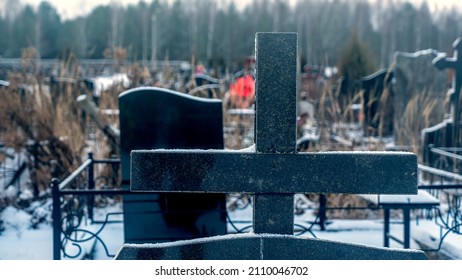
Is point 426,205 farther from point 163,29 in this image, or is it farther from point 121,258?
point 163,29

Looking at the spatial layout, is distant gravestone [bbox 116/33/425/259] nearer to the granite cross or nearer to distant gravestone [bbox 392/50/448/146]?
the granite cross

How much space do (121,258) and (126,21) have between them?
29.1 m

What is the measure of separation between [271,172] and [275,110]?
229 mm

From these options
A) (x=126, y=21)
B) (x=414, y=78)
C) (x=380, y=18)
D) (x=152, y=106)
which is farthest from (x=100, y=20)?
(x=152, y=106)

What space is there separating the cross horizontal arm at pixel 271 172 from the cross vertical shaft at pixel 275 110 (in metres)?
0.05

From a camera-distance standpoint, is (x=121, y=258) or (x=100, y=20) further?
(x=100, y=20)

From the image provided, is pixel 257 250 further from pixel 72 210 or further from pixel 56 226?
pixel 72 210

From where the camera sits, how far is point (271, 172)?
207 cm

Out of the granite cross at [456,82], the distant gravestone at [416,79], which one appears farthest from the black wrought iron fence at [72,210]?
the distant gravestone at [416,79]

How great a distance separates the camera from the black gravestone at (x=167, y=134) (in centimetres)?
384

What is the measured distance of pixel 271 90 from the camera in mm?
2074

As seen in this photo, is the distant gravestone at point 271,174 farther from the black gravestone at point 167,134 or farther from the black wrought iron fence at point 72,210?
the black gravestone at point 167,134
